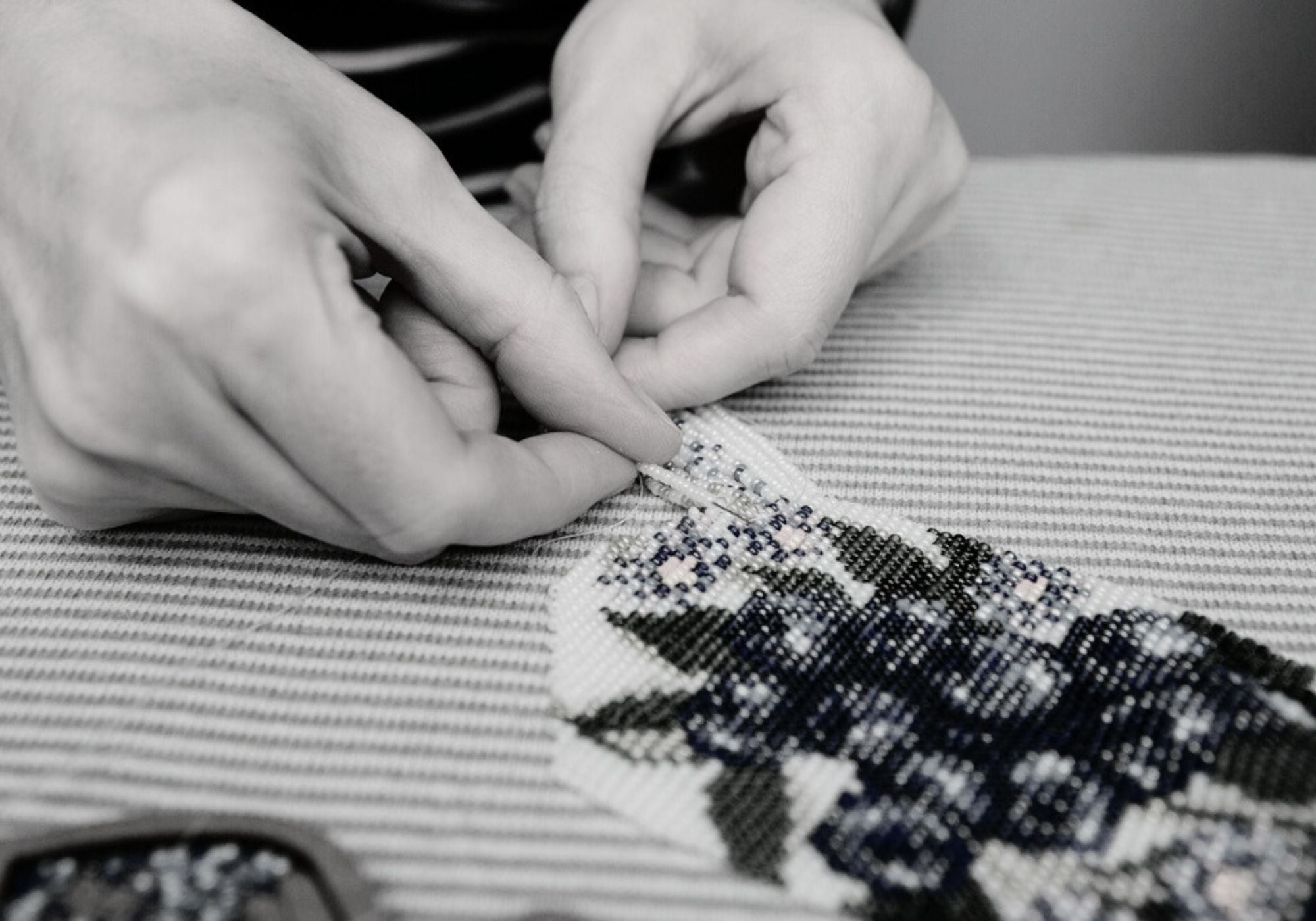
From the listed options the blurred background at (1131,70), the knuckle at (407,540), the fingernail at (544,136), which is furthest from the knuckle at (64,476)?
the blurred background at (1131,70)

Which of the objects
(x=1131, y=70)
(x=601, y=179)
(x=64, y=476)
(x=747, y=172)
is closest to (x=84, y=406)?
(x=64, y=476)

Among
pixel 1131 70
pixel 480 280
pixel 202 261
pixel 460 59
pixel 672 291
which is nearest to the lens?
pixel 202 261

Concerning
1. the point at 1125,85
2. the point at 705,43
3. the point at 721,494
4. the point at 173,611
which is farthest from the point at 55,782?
the point at 1125,85

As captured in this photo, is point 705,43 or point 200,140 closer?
point 200,140

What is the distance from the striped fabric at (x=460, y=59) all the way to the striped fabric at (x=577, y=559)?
0.22m

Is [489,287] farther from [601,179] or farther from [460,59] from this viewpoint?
[460,59]

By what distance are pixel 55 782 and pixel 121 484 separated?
11cm

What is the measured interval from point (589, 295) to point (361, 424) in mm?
166

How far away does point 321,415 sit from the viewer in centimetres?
36

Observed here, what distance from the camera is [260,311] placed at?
0.34 metres

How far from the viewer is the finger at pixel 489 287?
434 millimetres

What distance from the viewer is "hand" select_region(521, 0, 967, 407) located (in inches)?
20.1

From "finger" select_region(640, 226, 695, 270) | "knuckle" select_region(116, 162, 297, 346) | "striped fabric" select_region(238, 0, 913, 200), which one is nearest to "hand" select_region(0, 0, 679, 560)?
"knuckle" select_region(116, 162, 297, 346)

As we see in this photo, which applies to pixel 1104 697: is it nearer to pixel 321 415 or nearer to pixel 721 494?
pixel 721 494
